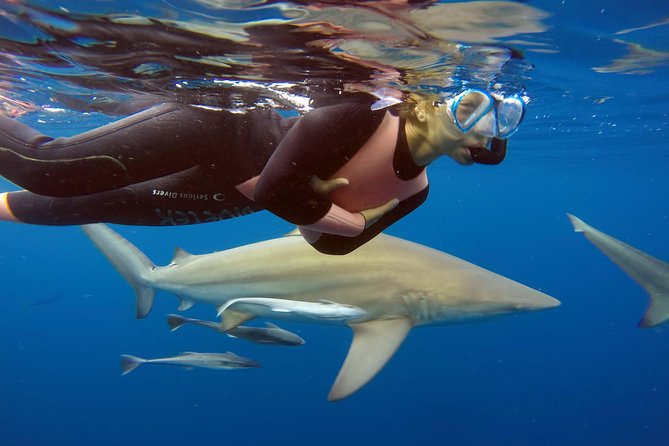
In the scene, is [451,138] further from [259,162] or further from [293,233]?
[293,233]

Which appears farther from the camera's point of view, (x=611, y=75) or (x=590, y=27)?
(x=611, y=75)

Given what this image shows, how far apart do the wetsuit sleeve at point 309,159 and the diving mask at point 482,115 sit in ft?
2.03

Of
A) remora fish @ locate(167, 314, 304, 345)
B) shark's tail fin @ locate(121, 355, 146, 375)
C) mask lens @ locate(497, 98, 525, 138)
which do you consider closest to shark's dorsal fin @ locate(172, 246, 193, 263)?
remora fish @ locate(167, 314, 304, 345)

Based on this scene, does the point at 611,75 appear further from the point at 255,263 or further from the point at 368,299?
the point at 255,263

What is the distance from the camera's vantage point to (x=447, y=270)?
7066mm

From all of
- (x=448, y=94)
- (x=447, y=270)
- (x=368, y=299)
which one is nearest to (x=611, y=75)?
(x=448, y=94)

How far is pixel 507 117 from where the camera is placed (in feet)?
10.2

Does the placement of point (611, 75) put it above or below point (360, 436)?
above

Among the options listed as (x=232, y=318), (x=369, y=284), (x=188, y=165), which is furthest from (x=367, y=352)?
(x=188, y=165)

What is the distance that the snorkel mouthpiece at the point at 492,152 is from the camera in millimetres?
3068

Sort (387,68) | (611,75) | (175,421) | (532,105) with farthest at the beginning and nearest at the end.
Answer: (175,421)
(532,105)
(611,75)
(387,68)

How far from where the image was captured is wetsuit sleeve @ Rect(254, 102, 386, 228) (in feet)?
9.76

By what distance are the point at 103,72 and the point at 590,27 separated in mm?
6626

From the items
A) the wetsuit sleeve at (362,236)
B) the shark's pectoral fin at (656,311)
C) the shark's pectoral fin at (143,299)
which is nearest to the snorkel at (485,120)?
the wetsuit sleeve at (362,236)
